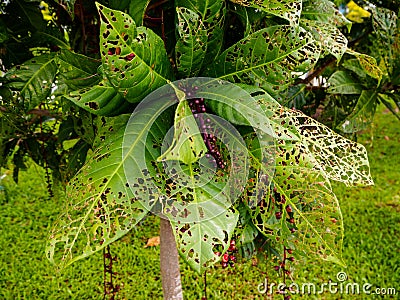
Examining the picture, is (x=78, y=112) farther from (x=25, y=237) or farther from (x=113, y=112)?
(x=25, y=237)

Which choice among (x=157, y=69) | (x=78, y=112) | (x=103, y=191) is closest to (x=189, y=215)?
(x=103, y=191)

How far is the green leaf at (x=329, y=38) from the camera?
34.4 inches

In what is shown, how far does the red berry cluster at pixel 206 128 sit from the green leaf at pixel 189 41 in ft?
0.19

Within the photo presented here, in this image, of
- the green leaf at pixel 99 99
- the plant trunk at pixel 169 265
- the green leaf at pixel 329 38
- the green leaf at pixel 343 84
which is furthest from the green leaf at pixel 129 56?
the green leaf at pixel 343 84

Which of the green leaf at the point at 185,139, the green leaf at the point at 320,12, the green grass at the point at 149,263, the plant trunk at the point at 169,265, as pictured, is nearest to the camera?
the green leaf at the point at 185,139

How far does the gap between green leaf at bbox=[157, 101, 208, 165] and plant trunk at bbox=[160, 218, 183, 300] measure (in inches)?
A: 28.7

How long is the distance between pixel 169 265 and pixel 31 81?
680 mm

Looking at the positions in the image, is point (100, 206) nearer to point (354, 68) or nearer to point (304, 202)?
point (304, 202)

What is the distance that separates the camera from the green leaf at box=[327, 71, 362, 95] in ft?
4.58

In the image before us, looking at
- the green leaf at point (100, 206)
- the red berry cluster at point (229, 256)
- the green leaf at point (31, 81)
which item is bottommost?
the red berry cluster at point (229, 256)

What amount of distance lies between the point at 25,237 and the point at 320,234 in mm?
2862

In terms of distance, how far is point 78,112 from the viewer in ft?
3.72

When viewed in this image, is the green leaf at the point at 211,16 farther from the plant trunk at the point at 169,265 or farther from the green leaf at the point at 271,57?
the plant trunk at the point at 169,265

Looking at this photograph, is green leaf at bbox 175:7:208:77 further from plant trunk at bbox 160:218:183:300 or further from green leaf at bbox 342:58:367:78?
green leaf at bbox 342:58:367:78
